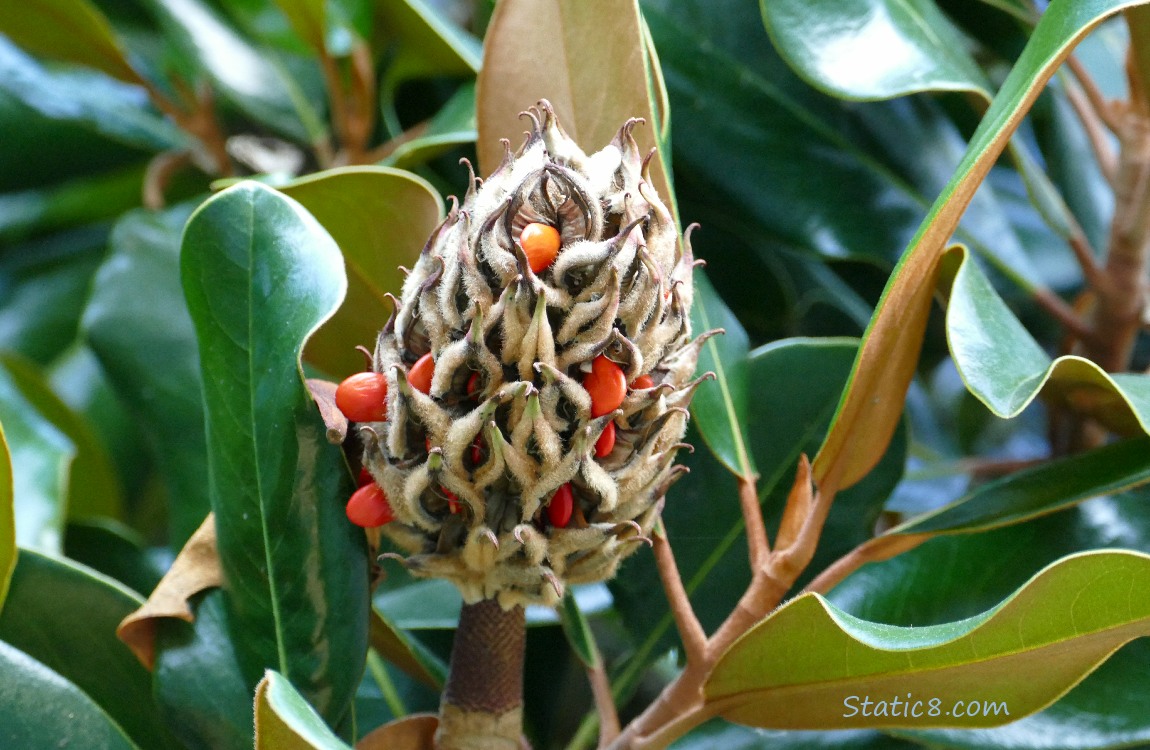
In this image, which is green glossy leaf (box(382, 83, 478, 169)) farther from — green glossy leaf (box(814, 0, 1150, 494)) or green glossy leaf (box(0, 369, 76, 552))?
green glossy leaf (box(0, 369, 76, 552))

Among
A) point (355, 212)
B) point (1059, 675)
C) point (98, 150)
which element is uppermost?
point (355, 212)

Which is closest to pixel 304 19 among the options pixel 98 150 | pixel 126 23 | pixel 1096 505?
pixel 98 150

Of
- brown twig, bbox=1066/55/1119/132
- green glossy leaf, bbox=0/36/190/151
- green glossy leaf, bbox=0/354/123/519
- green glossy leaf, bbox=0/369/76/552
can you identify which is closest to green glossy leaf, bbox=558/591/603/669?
green glossy leaf, bbox=0/369/76/552

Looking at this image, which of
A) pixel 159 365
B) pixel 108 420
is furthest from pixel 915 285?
pixel 108 420

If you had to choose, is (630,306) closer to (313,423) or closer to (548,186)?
(548,186)

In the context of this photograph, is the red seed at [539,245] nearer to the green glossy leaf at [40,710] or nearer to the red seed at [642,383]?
the red seed at [642,383]

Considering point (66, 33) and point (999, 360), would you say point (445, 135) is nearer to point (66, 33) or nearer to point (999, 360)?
point (999, 360)

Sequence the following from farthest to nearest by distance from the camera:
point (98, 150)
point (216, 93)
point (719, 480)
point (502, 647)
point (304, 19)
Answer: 1. point (216, 93)
2. point (98, 150)
3. point (304, 19)
4. point (719, 480)
5. point (502, 647)
